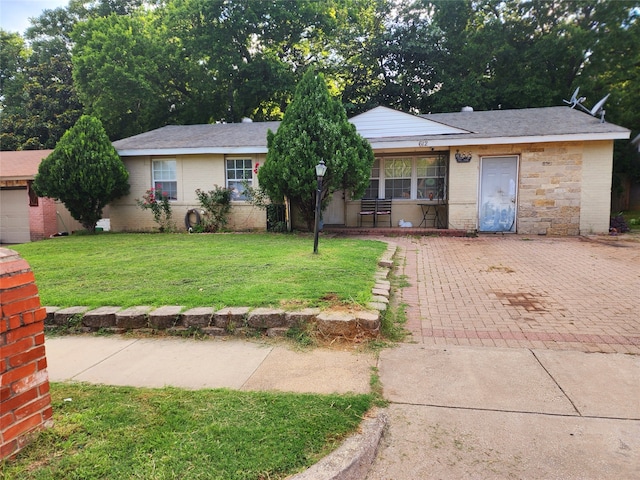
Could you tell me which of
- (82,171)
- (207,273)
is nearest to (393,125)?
(207,273)

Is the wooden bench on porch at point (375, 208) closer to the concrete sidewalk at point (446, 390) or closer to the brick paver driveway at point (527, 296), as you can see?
the brick paver driveway at point (527, 296)

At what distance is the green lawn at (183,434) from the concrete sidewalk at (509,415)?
40 centimetres

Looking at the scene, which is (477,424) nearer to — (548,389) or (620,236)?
(548,389)

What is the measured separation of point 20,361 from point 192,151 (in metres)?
12.1

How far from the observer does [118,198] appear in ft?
47.1

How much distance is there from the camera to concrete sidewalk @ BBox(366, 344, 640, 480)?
230cm

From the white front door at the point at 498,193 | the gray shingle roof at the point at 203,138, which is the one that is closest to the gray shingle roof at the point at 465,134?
the gray shingle roof at the point at 203,138

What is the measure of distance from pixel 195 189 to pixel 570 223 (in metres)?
11.9

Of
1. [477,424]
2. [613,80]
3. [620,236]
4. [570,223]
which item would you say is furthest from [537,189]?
[613,80]

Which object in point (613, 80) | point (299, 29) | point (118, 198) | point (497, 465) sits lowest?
point (497, 465)

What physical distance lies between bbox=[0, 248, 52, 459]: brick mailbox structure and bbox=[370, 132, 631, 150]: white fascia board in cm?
1124

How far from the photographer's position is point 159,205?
13930 millimetres

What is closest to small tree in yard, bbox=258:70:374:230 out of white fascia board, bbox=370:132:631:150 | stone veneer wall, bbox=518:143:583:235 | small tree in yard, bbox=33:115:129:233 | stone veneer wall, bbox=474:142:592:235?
white fascia board, bbox=370:132:631:150

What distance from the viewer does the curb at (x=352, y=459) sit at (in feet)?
7.00
